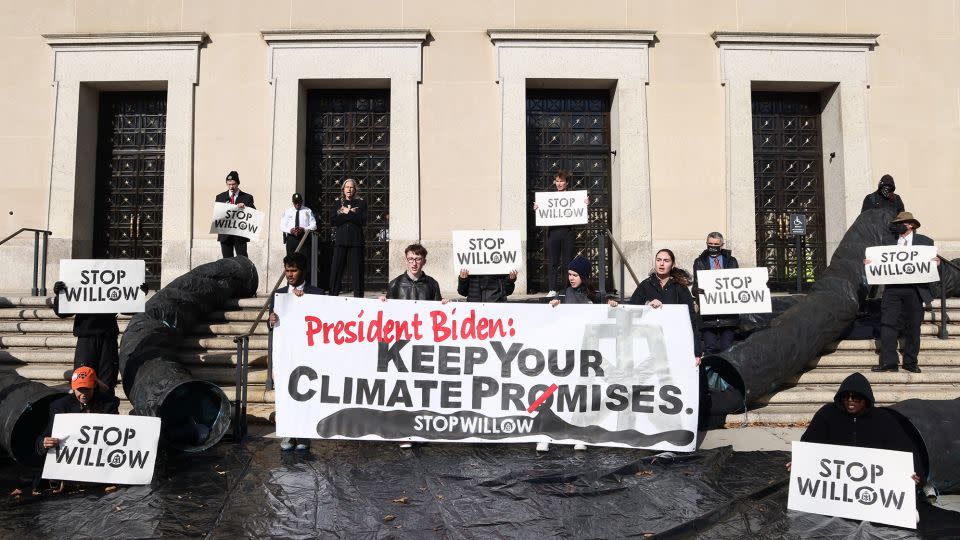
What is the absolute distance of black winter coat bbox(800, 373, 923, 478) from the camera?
4.62 meters

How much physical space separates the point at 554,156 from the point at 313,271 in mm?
6126

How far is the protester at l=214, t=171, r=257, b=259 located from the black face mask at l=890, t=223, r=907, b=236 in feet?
30.0

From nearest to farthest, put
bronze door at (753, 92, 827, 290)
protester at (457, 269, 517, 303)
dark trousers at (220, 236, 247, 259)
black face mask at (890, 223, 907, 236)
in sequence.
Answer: protester at (457, 269, 517, 303) → black face mask at (890, 223, 907, 236) → dark trousers at (220, 236, 247, 259) → bronze door at (753, 92, 827, 290)

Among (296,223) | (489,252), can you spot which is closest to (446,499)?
(489,252)

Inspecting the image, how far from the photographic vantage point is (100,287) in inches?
264

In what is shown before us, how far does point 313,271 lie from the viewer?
10039 millimetres

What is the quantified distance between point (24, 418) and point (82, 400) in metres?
0.67

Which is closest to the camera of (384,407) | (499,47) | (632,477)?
(632,477)

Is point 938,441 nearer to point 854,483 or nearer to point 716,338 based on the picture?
point 854,483

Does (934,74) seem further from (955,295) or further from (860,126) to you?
(955,295)

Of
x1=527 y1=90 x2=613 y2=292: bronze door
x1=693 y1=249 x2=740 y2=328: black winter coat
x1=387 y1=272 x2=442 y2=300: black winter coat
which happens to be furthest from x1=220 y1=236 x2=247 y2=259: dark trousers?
x1=693 y1=249 x2=740 y2=328: black winter coat

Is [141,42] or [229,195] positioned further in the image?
[141,42]

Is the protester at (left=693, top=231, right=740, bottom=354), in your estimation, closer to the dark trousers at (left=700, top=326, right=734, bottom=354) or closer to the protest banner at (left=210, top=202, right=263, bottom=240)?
the dark trousers at (left=700, top=326, right=734, bottom=354)

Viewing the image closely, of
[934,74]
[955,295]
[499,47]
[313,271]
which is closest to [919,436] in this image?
[955,295]
